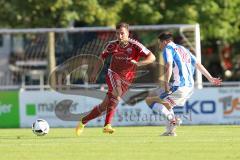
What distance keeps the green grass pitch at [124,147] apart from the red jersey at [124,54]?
1423 mm

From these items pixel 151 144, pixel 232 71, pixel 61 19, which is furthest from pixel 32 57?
pixel 151 144

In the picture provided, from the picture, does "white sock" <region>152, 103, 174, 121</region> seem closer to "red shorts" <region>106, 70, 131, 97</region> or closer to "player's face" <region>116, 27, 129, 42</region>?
"red shorts" <region>106, 70, 131, 97</region>

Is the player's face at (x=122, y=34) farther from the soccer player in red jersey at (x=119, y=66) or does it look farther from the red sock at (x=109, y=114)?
the red sock at (x=109, y=114)

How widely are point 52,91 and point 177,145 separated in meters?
11.4

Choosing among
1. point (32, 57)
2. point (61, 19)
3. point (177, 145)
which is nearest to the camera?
point (177, 145)

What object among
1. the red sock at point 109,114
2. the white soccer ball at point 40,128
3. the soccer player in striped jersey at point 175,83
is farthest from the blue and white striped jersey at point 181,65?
the white soccer ball at point 40,128

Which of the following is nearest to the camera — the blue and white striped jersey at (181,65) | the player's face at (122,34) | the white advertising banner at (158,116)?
the blue and white striped jersey at (181,65)

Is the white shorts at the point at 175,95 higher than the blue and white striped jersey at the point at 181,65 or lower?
lower

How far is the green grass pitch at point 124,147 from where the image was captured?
533 inches

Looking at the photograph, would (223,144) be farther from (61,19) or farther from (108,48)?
(61,19)

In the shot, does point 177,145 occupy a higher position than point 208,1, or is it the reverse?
point 208,1

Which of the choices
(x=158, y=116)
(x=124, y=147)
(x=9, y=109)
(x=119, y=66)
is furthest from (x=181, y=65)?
(x=9, y=109)

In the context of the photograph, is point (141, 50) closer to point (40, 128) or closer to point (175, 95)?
point (175, 95)

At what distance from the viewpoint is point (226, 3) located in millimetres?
42875
